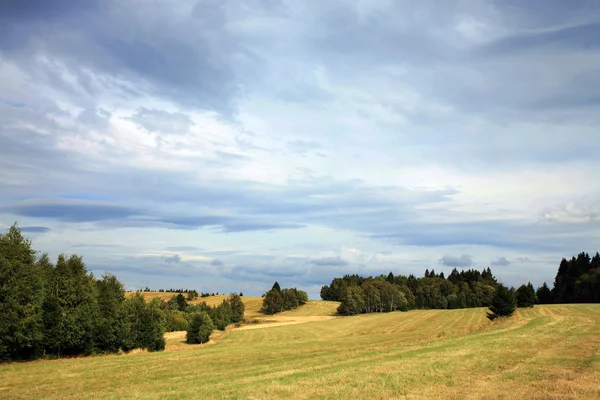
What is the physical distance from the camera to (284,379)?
1023 inches

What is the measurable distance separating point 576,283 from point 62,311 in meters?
171

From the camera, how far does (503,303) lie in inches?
3258

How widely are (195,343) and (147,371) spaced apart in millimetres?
52796

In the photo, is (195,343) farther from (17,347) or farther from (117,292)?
(17,347)

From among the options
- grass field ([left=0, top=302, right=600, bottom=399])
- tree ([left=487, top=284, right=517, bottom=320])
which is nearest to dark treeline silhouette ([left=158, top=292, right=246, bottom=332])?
tree ([left=487, top=284, right=517, bottom=320])

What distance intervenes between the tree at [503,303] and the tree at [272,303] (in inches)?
4652

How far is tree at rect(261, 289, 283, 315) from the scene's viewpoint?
188 m

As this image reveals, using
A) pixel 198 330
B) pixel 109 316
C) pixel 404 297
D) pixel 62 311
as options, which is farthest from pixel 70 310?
pixel 404 297

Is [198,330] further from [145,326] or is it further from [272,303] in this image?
[272,303]

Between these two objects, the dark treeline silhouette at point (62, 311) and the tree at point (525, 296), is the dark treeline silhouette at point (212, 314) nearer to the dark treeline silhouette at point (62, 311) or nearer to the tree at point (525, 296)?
the dark treeline silhouette at point (62, 311)

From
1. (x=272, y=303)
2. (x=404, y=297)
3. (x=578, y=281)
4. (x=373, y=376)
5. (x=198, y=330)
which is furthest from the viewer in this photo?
(x=272, y=303)

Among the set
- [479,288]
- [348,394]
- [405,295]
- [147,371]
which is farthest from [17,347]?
[479,288]

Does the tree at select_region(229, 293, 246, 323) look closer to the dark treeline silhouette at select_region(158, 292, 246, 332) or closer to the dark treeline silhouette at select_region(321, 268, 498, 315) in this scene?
the dark treeline silhouette at select_region(158, 292, 246, 332)

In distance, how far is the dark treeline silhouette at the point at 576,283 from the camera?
151375 millimetres
